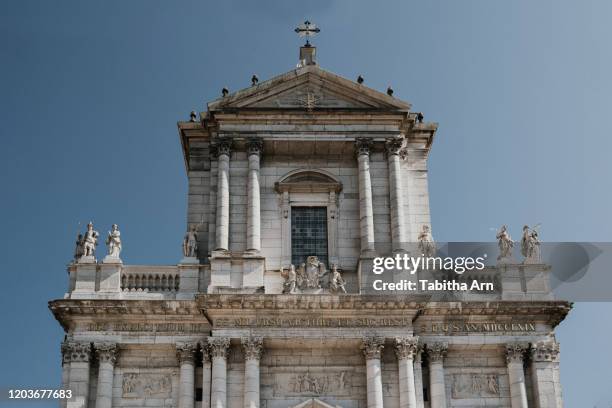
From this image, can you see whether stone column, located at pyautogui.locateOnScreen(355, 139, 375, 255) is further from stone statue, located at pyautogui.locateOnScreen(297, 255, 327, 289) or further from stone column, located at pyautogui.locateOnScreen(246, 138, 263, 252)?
stone column, located at pyautogui.locateOnScreen(246, 138, 263, 252)

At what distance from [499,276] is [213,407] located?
9.75m

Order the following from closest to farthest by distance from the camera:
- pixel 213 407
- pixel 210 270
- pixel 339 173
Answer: pixel 213 407 < pixel 210 270 < pixel 339 173

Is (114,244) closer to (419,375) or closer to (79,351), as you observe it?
(79,351)

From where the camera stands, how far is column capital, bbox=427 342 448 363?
29.2 meters

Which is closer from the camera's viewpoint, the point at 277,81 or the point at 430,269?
the point at 430,269

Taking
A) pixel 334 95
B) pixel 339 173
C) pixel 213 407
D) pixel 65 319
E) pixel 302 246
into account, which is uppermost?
pixel 334 95

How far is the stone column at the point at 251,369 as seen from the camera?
1104 inches

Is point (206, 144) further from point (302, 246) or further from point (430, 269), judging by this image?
point (430, 269)

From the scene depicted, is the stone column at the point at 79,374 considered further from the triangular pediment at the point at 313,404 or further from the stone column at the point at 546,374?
the stone column at the point at 546,374

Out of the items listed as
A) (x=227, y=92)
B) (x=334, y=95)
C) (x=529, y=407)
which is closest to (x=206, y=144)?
(x=227, y=92)

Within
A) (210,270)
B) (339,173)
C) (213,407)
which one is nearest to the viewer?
(213,407)

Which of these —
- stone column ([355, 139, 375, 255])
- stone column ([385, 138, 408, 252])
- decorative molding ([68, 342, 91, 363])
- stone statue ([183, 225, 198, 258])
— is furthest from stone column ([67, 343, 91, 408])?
stone column ([385, 138, 408, 252])

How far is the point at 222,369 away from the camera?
28453 mm

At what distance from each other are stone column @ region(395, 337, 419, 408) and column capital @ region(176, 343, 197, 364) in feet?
19.9
